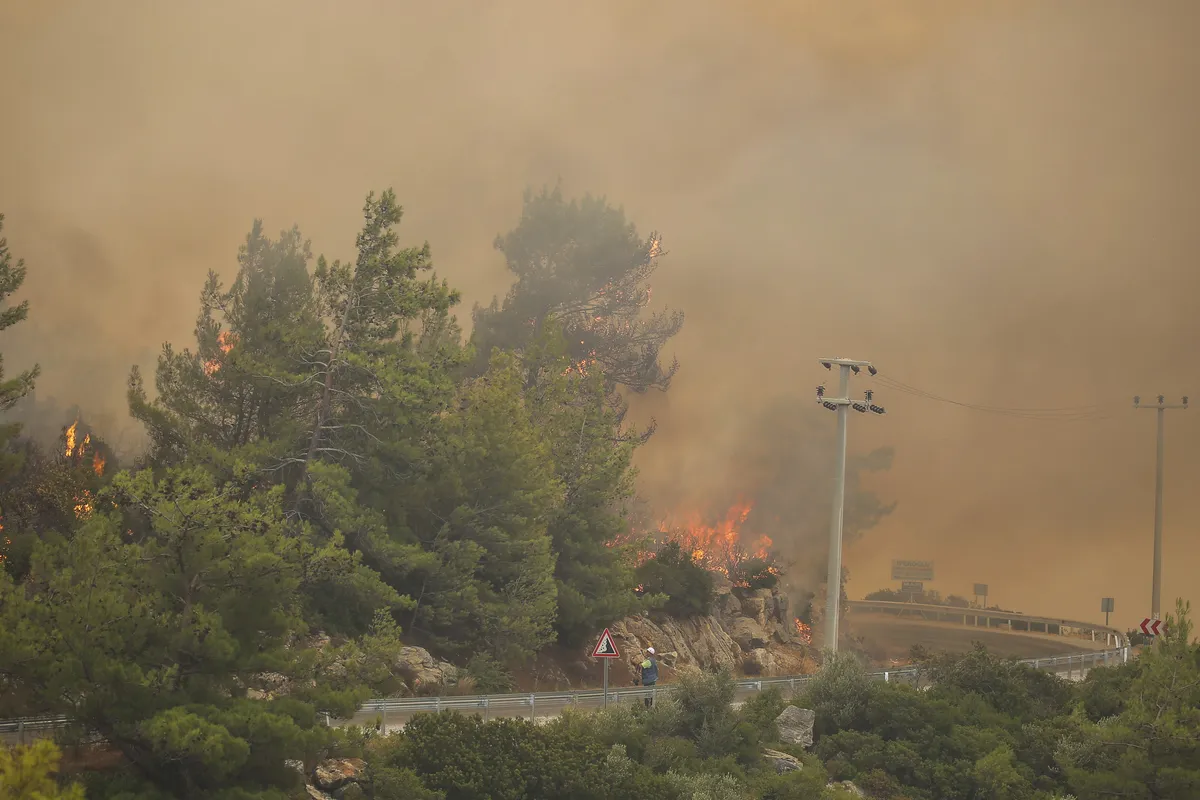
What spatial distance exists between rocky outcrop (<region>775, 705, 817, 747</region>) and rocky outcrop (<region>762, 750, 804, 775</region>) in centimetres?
169

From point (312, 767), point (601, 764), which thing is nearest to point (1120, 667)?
point (601, 764)

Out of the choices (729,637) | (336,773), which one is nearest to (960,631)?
(729,637)

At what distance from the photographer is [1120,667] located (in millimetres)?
49562

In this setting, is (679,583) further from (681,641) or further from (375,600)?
(375,600)

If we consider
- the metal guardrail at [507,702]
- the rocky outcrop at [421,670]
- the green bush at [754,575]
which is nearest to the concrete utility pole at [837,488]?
the metal guardrail at [507,702]

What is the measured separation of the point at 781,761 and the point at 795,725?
3.25 meters

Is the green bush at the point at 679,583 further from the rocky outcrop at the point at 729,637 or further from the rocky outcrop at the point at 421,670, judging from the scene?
the rocky outcrop at the point at 421,670

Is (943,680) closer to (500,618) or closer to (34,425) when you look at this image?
(500,618)

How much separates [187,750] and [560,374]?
131 feet

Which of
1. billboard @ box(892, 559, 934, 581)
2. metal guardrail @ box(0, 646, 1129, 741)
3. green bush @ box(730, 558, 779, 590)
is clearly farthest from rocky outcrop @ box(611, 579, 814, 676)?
billboard @ box(892, 559, 934, 581)

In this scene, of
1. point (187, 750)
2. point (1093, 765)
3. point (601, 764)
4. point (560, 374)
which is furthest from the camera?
point (560, 374)

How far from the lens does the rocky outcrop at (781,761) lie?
3388cm

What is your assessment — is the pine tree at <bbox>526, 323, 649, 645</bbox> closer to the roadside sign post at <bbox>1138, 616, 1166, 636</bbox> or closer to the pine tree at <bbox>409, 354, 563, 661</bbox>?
the pine tree at <bbox>409, 354, 563, 661</bbox>

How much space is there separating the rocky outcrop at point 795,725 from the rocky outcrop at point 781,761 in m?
1.69
